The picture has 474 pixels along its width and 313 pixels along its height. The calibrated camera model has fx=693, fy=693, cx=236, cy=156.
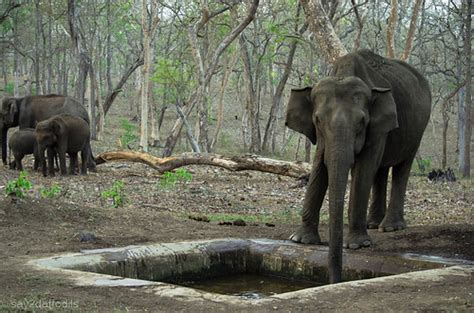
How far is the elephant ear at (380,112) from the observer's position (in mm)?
9062

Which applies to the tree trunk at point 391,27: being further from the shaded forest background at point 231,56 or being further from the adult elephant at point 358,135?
the adult elephant at point 358,135

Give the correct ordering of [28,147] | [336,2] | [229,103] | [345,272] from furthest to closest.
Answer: [229,103] < [336,2] < [28,147] < [345,272]

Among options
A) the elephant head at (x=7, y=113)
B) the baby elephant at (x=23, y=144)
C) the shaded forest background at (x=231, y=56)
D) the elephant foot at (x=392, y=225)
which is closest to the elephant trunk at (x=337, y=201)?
the elephant foot at (x=392, y=225)

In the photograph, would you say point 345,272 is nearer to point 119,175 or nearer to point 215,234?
point 215,234

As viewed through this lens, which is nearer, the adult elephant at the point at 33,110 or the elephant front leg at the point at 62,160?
the elephant front leg at the point at 62,160

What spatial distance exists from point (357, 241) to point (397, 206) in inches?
68.2

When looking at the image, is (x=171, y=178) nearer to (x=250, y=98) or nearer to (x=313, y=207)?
(x=313, y=207)

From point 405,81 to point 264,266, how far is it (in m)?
3.79

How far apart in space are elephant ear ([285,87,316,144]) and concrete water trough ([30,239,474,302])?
160cm

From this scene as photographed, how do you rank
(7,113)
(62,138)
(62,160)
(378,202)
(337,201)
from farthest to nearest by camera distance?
(7,113) → (62,160) → (62,138) → (378,202) → (337,201)

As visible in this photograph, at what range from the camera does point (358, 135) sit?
8.77 metres

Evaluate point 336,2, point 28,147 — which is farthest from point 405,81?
point 336,2

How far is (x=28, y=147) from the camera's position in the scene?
63.1ft

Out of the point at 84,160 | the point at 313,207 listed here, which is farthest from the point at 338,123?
the point at 84,160
